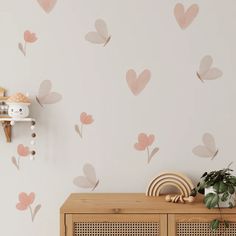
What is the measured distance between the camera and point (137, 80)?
2303 millimetres

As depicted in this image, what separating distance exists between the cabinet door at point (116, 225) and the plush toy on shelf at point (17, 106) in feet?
2.13

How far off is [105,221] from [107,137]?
0.55m

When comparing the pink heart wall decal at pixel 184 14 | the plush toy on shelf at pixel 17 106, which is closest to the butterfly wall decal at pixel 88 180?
the plush toy on shelf at pixel 17 106

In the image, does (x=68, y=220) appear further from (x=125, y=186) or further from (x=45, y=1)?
(x=45, y=1)

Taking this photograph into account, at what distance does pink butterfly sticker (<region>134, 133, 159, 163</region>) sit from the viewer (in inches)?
90.4

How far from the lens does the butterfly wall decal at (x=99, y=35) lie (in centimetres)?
230

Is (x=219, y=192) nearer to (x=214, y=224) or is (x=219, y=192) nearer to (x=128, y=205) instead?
(x=214, y=224)

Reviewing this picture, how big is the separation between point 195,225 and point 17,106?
3.80ft

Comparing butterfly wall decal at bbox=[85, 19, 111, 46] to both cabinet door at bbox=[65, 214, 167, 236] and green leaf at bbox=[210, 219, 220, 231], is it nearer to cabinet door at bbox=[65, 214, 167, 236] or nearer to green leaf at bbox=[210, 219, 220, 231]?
cabinet door at bbox=[65, 214, 167, 236]

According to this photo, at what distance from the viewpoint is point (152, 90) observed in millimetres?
2303

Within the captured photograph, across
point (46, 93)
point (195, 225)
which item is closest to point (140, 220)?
point (195, 225)

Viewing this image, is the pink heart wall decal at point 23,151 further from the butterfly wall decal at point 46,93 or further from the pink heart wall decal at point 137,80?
the pink heart wall decal at point 137,80

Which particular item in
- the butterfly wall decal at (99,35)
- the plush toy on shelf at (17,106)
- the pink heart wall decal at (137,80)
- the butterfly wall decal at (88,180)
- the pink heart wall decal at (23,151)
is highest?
the butterfly wall decal at (99,35)

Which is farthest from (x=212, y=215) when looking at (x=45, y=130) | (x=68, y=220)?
(x=45, y=130)
